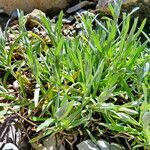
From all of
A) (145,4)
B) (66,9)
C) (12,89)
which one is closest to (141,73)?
(12,89)

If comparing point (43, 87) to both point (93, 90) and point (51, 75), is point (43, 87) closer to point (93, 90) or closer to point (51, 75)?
point (51, 75)

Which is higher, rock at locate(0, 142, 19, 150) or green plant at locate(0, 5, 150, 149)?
green plant at locate(0, 5, 150, 149)

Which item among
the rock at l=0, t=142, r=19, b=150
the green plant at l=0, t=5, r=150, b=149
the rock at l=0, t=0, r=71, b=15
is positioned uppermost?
the rock at l=0, t=0, r=71, b=15

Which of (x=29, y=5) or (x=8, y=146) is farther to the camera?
(x=29, y=5)

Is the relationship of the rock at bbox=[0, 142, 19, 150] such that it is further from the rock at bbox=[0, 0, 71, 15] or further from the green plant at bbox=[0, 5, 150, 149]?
the rock at bbox=[0, 0, 71, 15]

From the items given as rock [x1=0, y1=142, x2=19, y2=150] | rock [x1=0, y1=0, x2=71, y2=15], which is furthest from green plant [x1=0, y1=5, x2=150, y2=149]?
rock [x1=0, y1=0, x2=71, y2=15]

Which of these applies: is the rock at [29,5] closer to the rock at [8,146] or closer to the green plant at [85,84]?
the green plant at [85,84]

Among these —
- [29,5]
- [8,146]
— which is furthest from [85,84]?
[29,5]

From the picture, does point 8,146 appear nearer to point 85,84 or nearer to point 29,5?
point 85,84
